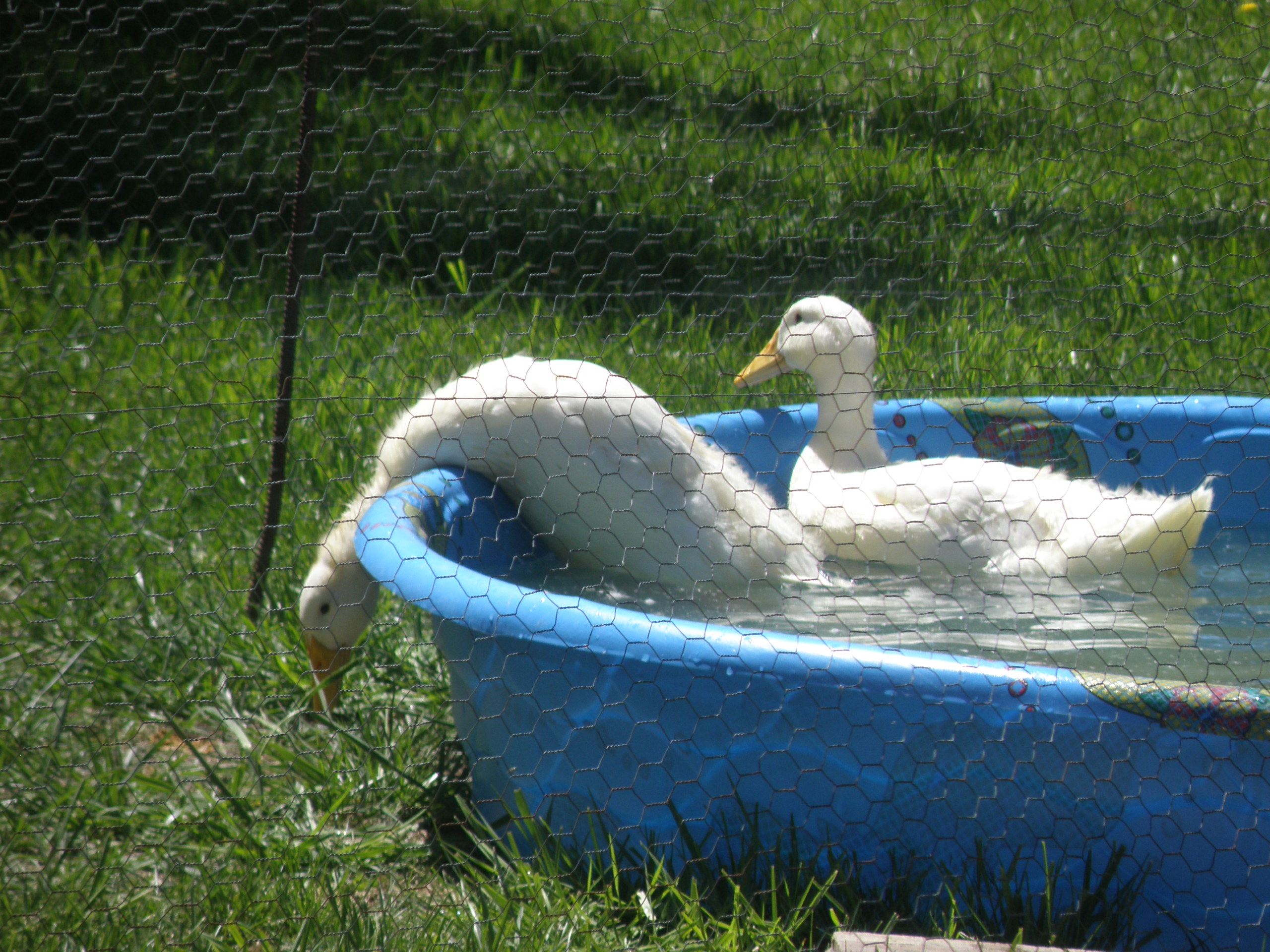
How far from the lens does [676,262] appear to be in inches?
157

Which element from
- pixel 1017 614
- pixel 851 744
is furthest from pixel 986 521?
pixel 851 744

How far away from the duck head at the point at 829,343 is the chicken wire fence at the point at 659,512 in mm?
13

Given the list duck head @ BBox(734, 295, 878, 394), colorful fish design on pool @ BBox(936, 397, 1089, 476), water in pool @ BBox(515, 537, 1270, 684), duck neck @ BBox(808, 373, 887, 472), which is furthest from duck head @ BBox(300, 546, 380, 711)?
colorful fish design on pool @ BBox(936, 397, 1089, 476)

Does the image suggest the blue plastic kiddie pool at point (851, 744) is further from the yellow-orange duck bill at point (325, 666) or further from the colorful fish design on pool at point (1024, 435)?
the colorful fish design on pool at point (1024, 435)

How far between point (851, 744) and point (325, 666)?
1.13 m

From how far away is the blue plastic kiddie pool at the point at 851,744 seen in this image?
5.17 ft

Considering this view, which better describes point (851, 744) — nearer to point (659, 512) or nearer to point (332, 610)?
point (659, 512)

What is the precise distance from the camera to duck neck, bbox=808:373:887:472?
2783 millimetres

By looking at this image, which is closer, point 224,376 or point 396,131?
point 224,376

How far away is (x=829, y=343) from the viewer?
9.43 ft

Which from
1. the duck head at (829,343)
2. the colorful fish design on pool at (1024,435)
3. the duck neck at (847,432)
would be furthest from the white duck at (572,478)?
the colorful fish design on pool at (1024,435)

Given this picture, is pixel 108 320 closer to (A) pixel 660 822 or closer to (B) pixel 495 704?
(B) pixel 495 704

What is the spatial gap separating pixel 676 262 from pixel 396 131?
116cm

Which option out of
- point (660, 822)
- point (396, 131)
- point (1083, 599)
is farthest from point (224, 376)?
point (1083, 599)
